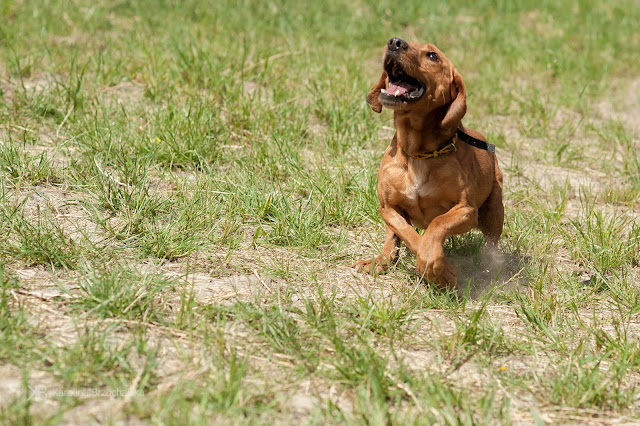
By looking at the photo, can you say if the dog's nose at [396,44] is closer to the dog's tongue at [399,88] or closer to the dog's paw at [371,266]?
the dog's tongue at [399,88]

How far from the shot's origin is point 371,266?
13.9ft

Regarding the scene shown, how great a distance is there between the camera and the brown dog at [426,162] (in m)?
3.96

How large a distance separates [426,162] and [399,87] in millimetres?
419

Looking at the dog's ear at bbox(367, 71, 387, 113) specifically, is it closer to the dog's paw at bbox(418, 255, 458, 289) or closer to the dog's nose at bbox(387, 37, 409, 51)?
the dog's nose at bbox(387, 37, 409, 51)

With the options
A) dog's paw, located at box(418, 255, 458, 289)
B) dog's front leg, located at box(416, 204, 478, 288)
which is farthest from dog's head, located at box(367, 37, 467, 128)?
dog's paw, located at box(418, 255, 458, 289)

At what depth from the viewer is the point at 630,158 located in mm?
6258

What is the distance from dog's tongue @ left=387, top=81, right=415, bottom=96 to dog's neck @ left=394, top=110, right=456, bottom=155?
115mm

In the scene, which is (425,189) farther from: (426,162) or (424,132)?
(424,132)

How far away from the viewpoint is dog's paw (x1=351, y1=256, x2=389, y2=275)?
14.1 ft

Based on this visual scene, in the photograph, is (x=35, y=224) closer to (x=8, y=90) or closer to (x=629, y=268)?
(x=8, y=90)

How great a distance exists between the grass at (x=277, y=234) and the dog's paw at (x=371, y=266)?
0.07 m

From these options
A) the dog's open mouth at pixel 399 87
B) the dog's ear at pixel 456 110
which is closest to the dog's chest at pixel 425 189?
the dog's ear at pixel 456 110

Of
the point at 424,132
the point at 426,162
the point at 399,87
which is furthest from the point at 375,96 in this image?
the point at 426,162

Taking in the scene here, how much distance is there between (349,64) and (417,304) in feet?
11.5
